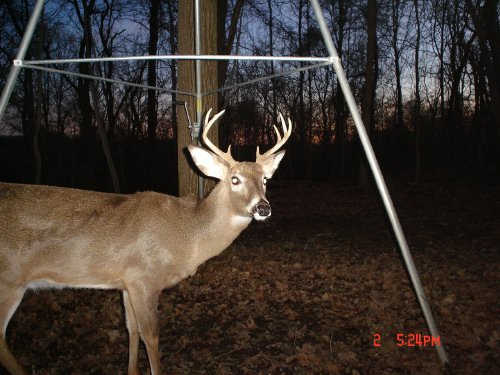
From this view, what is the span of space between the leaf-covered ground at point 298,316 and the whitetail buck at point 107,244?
74cm

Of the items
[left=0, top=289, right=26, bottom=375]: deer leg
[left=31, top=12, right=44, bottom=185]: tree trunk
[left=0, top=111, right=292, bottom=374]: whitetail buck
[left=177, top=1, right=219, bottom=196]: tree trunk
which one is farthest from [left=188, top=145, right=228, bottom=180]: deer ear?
[left=31, top=12, right=44, bottom=185]: tree trunk

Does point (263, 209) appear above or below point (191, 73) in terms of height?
below

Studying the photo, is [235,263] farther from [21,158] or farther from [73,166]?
[21,158]


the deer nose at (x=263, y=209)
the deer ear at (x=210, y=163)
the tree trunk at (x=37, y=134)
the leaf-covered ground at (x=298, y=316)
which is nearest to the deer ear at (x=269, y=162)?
the deer ear at (x=210, y=163)

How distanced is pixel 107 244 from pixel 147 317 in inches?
31.9

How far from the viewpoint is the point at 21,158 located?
25.2m

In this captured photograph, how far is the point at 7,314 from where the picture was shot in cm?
342

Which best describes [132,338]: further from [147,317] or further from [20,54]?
[20,54]

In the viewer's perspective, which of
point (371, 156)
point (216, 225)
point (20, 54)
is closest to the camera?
point (20, 54)

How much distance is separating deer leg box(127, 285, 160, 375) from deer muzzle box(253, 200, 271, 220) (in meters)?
1.30

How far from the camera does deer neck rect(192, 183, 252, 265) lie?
4199 mm

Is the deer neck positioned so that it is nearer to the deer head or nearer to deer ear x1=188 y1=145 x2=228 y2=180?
the deer head
